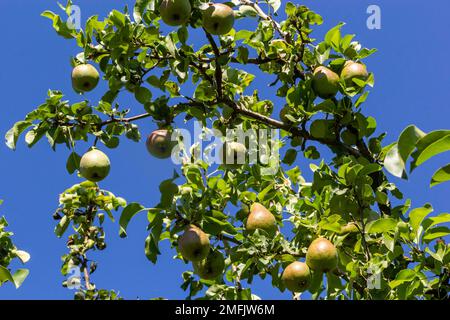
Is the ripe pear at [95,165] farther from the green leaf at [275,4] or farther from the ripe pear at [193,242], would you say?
the green leaf at [275,4]

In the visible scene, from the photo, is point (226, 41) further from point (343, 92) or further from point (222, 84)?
point (343, 92)

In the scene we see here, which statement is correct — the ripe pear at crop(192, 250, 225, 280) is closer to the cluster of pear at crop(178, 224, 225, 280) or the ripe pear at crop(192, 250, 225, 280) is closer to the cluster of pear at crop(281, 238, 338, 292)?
the cluster of pear at crop(178, 224, 225, 280)

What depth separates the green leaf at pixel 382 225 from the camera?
9.61 feet

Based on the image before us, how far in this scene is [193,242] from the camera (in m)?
3.00

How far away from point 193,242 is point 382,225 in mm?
934

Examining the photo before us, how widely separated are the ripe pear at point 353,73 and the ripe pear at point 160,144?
109 centimetres

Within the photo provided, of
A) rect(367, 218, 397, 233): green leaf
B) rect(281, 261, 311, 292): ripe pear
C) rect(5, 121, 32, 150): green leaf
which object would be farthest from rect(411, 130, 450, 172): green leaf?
rect(5, 121, 32, 150): green leaf

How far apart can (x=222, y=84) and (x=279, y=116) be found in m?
0.62

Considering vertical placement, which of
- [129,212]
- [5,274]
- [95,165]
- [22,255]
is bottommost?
[5,274]

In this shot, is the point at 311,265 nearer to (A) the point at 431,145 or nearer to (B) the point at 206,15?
(B) the point at 206,15

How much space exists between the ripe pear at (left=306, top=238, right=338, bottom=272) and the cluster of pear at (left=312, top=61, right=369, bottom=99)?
95 centimetres

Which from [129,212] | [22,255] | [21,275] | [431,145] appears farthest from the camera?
[22,255]

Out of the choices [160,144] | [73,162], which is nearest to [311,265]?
[160,144]

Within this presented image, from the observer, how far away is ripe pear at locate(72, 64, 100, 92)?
3.55m
